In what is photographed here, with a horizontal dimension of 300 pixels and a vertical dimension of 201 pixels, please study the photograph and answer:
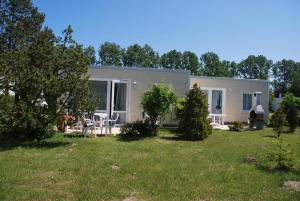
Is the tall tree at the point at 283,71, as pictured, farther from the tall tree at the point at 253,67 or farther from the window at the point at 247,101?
the window at the point at 247,101

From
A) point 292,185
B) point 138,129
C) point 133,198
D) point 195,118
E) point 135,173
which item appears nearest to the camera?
point 133,198

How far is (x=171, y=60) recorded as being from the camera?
74062mm

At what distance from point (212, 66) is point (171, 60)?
8.67 metres

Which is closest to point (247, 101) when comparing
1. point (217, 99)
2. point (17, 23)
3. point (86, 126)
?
point (217, 99)

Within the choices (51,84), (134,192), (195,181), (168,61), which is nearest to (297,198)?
(195,181)

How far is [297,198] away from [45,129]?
9.12 m

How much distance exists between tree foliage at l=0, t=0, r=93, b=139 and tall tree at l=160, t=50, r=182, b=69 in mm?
59958

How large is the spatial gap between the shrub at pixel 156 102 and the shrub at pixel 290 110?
7937 millimetres

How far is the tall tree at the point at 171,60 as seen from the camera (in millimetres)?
73500

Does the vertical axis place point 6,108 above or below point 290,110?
below

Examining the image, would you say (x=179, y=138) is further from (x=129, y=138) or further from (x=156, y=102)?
(x=129, y=138)

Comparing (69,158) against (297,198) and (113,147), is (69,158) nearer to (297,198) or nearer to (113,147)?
(113,147)

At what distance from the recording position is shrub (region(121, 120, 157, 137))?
15992 mm

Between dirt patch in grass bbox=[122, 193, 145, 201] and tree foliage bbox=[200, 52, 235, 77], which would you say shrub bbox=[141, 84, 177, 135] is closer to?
dirt patch in grass bbox=[122, 193, 145, 201]
